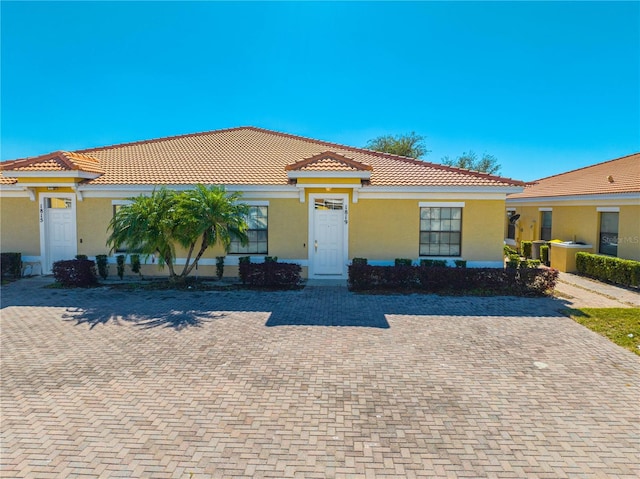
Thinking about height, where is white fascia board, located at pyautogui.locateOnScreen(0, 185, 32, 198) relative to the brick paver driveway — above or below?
above

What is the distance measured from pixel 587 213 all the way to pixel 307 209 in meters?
12.8

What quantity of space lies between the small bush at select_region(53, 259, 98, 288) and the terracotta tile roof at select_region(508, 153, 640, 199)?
15.5m

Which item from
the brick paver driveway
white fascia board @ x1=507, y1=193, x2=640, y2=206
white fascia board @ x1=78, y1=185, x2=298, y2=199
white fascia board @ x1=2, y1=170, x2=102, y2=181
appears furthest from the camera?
white fascia board @ x1=507, y1=193, x2=640, y2=206

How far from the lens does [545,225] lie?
20.2 meters

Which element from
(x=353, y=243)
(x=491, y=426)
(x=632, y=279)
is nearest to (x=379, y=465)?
(x=491, y=426)

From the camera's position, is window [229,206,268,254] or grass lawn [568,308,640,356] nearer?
grass lawn [568,308,640,356]

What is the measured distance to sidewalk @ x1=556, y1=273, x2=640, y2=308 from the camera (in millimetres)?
10555

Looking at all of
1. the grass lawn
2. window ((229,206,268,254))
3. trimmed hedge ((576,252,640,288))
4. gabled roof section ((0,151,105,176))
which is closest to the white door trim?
gabled roof section ((0,151,105,176))

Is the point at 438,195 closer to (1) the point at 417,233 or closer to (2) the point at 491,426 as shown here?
(1) the point at 417,233

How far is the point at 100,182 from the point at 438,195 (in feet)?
39.3

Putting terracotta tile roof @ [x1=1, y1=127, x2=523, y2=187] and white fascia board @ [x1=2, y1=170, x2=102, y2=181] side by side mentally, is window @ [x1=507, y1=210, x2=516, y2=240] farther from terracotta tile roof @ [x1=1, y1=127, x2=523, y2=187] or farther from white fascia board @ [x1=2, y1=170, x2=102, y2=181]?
white fascia board @ [x1=2, y1=170, x2=102, y2=181]

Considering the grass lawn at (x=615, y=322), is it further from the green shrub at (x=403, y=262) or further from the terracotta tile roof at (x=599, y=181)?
the terracotta tile roof at (x=599, y=181)

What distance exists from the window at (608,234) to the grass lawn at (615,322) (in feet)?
21.9

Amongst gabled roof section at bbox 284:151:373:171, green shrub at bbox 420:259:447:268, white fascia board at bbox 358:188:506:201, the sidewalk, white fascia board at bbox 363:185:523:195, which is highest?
gabled roof section at bbox 284:151:373:171
